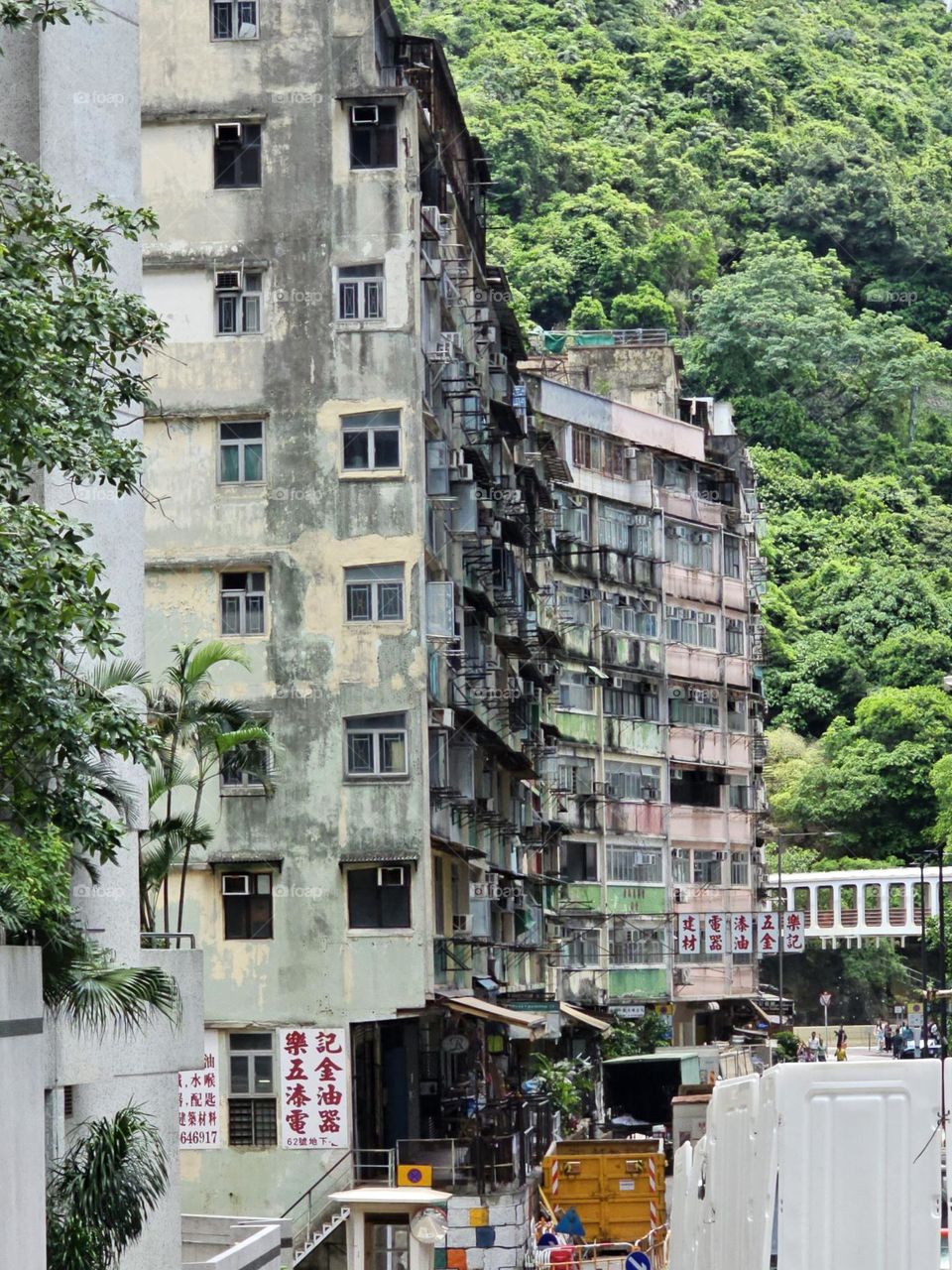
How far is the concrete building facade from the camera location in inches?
889

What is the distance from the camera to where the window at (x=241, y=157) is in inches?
1510

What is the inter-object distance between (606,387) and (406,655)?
38.2 m

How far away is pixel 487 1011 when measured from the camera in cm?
3947

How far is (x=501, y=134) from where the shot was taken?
133125mm

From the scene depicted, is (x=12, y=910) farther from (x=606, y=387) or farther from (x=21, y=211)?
(x=606, y=387)

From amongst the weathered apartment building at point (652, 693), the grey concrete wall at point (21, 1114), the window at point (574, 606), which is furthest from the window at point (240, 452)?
the window at point (574, 606)

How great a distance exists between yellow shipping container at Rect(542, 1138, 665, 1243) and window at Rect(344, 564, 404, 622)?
8.67 meters

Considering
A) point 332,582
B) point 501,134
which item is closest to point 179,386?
point 332,582

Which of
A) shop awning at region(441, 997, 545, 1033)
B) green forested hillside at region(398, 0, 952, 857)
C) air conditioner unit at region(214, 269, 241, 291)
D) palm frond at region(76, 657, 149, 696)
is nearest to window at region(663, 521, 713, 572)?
green forested hillside at region(398, 0, 952, 857)

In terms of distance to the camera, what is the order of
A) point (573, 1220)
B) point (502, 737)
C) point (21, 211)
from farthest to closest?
point (502, 737)
point (573, 1220)
point (21, 211)

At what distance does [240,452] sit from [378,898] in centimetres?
728

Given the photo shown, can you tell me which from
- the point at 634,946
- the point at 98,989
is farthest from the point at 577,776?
the point at 98,989

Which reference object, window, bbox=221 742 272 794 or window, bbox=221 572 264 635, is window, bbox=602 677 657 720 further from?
window, bbox=221 742 272 794

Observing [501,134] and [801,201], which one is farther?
[801,201]
